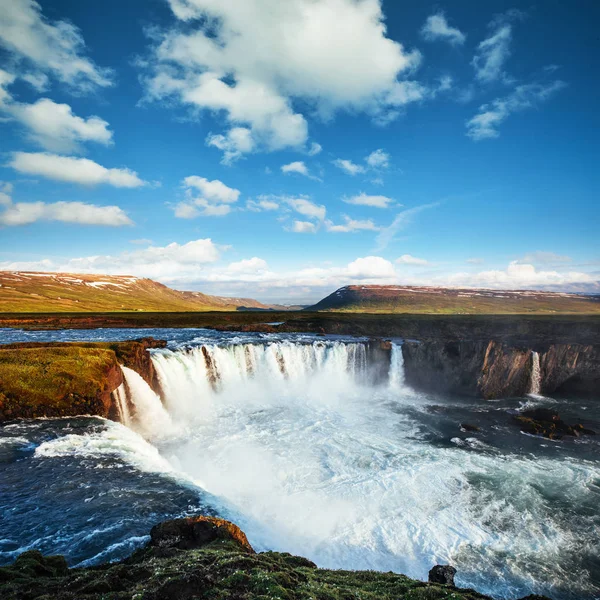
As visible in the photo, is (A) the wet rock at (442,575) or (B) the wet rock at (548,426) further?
(B) the wet rock at (548,426)

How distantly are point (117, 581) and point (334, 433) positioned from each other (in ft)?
86.9

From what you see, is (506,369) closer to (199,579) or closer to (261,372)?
(261,372)

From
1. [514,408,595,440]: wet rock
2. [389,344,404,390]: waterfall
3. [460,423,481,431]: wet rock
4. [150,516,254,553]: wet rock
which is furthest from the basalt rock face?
[150,516,254,553]: wet rock

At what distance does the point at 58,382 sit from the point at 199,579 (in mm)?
24944

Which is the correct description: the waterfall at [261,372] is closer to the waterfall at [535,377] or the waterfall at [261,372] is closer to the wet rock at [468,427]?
the wet rock at [468,427]

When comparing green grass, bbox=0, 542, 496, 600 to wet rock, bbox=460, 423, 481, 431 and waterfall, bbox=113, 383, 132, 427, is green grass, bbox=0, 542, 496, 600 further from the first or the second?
wet rock, bbox=460, 423, 481, 431

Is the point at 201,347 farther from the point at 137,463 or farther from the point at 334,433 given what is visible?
the point at 137,463

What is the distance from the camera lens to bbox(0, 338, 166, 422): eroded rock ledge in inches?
995

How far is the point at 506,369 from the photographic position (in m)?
49.1

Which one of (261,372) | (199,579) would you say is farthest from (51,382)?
(261,372)

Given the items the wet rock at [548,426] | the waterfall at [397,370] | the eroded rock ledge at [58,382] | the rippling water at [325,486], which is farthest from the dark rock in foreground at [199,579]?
the waterfall at [397,370]

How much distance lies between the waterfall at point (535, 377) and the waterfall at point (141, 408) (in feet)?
159

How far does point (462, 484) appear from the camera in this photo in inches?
954

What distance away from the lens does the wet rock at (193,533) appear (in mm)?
11867
